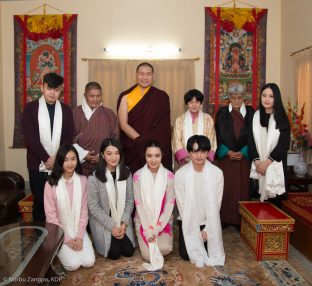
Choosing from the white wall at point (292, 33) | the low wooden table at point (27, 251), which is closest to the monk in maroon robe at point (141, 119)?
the low wooden table at point (27, 251)

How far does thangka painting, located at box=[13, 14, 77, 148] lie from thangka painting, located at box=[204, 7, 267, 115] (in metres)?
1.96

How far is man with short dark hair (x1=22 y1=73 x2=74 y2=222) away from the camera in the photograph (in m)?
2.66

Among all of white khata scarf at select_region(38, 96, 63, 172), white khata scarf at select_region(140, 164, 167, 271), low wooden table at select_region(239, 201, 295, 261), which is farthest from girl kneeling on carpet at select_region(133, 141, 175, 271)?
white khata scarf at select_region(38, 96, 63, 172)

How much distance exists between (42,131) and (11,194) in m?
1.04

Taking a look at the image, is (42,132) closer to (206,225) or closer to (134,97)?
(134,97)

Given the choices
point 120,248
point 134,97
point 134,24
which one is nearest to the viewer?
point 120,248

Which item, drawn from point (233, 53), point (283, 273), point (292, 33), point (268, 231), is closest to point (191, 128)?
point (268, 231)

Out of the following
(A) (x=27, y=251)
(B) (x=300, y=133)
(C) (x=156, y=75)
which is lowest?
(A) (x=27, y=251)

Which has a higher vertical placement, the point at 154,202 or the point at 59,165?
the point at 59,165

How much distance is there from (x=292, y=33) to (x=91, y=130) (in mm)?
3053

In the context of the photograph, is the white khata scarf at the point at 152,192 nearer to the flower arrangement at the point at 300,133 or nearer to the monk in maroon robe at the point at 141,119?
the monk in maroon robe at the point at 141,119

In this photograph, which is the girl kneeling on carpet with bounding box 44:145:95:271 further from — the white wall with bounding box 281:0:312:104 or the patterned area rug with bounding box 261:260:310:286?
the white wall with bounding box 281:0:312:104

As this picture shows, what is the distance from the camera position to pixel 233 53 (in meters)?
4.70

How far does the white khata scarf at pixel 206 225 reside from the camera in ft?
7.64
